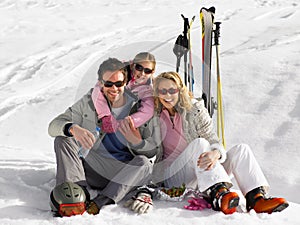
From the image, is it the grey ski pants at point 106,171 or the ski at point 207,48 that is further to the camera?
the ski at point 207,48

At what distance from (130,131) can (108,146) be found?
225mm

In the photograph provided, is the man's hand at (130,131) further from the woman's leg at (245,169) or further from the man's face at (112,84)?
the woman's leg at (245,169)

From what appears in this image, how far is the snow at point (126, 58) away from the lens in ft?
10.2

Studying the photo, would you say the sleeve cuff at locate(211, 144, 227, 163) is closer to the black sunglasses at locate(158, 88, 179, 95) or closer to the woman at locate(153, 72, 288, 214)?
the woman at locate(153, 72, 288, 214)

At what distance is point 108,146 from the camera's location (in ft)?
10.8

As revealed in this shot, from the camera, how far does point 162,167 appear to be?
11.0 feet

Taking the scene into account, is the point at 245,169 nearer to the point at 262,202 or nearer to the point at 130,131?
the point at 262,202

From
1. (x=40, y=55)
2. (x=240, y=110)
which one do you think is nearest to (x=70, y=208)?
(x=240, y=110)

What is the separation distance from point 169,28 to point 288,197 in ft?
21.9

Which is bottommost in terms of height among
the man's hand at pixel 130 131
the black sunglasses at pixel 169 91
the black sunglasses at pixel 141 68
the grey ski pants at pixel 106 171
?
the grey ski pants at pixel 106 171

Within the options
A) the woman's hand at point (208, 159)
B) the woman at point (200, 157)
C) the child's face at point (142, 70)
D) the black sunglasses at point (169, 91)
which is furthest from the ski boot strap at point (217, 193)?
the child's face at point (142, 70)

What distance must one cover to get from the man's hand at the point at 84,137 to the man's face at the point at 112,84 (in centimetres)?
35

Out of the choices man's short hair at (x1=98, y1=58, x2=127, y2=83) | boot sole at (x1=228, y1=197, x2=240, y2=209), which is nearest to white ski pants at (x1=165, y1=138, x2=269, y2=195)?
boot sole at (x1=228, y1=197, x2=240, y2=209)

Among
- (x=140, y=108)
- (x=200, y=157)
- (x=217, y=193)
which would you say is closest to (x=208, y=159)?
(x=200, y=157)
